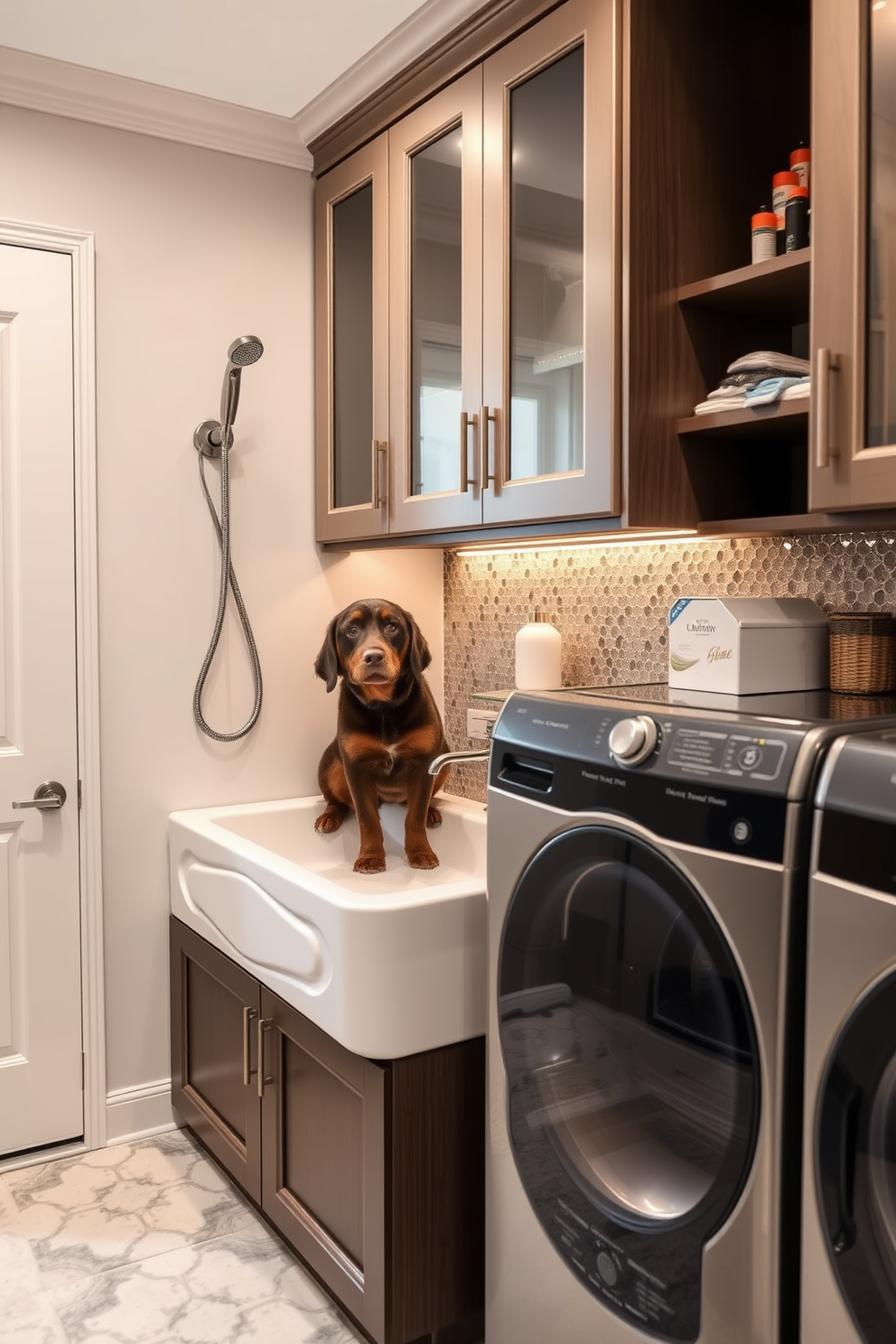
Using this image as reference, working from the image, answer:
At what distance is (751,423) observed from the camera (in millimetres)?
1656

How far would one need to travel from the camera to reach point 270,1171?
210 centimetres

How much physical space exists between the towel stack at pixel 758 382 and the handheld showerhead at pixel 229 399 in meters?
1.05

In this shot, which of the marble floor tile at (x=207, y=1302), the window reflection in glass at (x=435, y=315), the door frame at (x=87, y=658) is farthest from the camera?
the door frame at (x=87, y=658)

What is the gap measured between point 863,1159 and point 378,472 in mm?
1748

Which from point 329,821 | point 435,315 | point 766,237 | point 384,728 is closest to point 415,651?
point 384,728

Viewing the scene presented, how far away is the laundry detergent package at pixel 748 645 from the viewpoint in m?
1.58

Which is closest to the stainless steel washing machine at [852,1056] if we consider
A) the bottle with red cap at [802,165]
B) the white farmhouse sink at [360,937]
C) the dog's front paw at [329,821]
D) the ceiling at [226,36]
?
the white farmhouse sink at [360,937]

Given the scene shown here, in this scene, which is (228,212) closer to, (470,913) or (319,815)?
(319,815)

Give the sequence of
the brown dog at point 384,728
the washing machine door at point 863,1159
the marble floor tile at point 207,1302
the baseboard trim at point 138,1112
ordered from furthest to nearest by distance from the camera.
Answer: the baseboard trim at point 138,1112
the brown dog at point 384,728
the marble floor tile at point 207,1302
the washing machine door at point 863,1159

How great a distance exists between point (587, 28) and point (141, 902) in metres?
2.09

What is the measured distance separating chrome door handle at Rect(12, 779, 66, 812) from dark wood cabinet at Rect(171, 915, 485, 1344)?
682 mm

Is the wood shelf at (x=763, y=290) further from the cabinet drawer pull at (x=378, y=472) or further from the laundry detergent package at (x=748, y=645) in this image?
the cabinet drawer pull at (x=378, y=472)

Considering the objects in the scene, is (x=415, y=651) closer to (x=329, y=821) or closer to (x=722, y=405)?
(x=329, y=821)

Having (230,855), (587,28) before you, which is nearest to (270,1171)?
(230,855)
